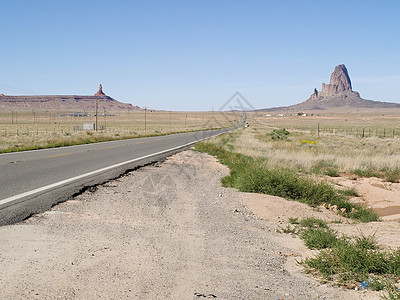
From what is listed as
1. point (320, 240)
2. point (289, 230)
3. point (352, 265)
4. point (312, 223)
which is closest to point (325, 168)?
point (312, 223)

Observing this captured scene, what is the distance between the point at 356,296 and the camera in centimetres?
349

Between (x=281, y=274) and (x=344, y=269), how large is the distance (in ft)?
2.23

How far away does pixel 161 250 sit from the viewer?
4.64 m

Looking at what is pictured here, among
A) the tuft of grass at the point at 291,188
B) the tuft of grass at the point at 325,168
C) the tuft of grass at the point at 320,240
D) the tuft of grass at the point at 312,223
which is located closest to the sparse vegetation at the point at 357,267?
the tuft of grass at the point at 320,240

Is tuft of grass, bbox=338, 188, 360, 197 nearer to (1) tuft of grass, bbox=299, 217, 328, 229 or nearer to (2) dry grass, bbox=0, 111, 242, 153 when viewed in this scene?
(1) tuft of grass, bbox=299, 217, 328, 229

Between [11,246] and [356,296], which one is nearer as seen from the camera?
[356,296]

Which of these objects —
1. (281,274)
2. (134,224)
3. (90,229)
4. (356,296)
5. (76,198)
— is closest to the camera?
(356,296)

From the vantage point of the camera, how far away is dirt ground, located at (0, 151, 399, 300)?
3523mm

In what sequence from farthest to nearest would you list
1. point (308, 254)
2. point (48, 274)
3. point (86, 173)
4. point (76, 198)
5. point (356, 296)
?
point (86, 173)
point (76, 198)
point (308, 254)
point (48, 274)
point (356, 296)

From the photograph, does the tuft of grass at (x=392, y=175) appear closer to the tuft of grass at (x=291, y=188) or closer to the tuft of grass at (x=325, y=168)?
the tuft of grass at (x=325, y=168)

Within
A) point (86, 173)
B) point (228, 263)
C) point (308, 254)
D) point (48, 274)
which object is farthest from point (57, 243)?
point (86, 173)

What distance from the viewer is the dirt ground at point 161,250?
3.52 meters

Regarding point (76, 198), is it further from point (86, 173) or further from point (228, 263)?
point (228, 263)

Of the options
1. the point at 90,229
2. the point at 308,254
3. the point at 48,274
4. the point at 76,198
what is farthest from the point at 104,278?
the point at 76,198
